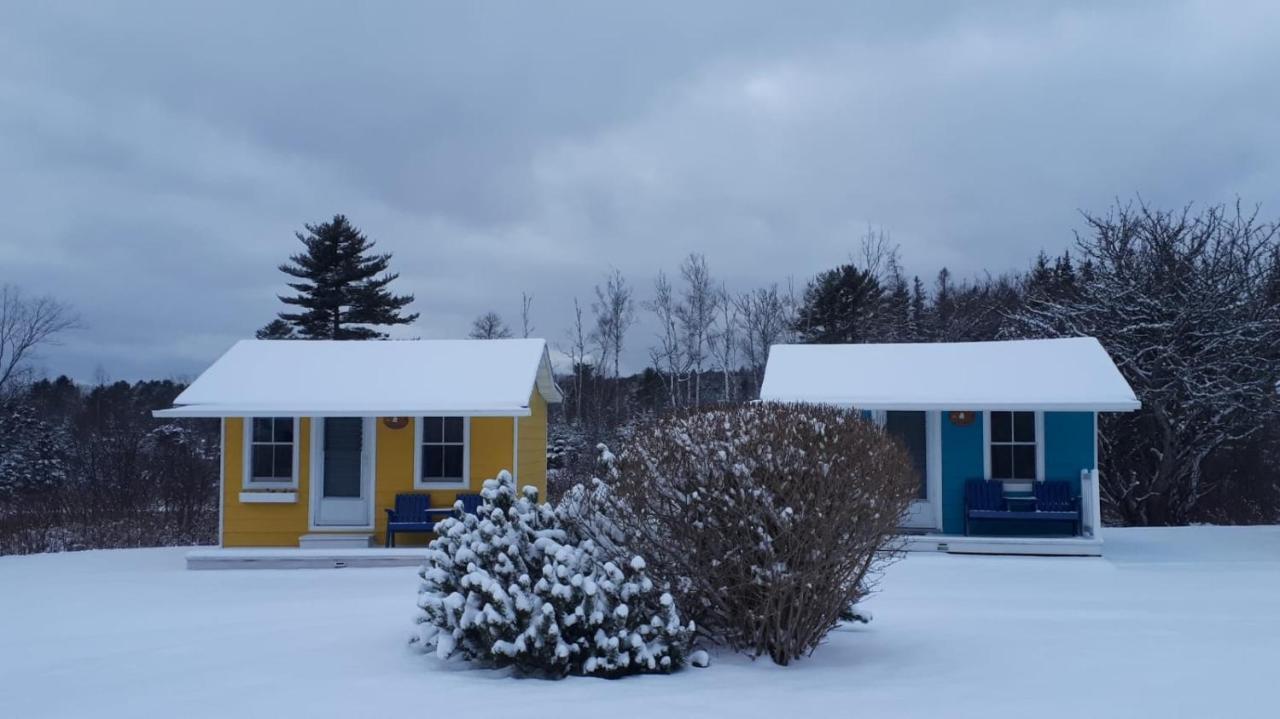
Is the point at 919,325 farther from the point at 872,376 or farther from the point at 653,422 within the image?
the point at 653,422

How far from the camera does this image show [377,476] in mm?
14453

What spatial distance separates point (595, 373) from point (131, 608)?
31461mm

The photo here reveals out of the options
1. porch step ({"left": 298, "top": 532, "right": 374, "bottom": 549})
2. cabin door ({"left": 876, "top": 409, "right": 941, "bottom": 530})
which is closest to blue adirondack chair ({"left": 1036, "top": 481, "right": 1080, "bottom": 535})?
cabin door ({"left": 876, "top": 409, "right": 941, "bottom": 530})

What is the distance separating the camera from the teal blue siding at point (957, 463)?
14.6m

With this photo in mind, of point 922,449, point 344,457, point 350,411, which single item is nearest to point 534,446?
point 344,457

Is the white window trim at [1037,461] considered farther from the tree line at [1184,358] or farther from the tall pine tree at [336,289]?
the tall pine tree at [336,289]

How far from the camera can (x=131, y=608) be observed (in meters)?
9.84

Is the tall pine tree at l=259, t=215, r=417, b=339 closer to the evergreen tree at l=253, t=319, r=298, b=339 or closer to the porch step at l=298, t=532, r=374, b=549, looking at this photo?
the evergreen tree at l=253, t=319, r=298, b=339

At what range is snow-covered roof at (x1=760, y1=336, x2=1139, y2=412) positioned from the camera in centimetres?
1409

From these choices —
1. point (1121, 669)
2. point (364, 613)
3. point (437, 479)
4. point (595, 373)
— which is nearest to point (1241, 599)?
point (1121, 669)

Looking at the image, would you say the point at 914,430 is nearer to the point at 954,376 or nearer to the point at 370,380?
the point at 954,376

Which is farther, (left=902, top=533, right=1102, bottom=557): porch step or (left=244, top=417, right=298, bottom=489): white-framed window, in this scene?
(left=244, top=417, right=298, bottom=489): white-framed window

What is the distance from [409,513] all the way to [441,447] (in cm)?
112

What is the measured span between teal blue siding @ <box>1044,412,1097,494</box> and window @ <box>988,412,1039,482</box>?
0.74 ft
